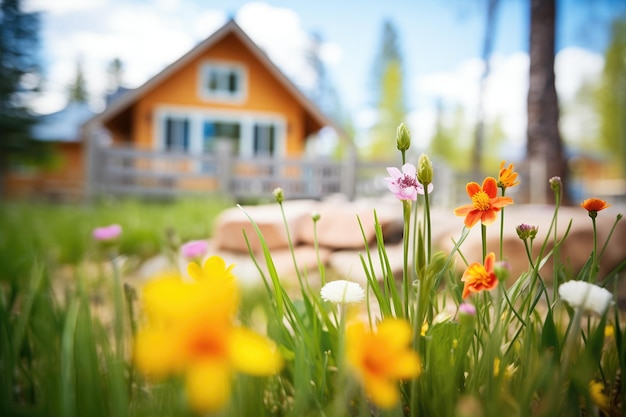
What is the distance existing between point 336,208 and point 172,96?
27.1 feet

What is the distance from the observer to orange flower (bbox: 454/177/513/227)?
43cm

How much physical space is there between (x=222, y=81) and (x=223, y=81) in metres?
0.02

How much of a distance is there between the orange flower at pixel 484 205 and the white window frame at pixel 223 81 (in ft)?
32.3

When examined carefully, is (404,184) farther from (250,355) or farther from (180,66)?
(180,66)

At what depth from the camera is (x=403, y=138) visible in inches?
16.8

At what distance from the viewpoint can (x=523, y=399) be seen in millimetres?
296

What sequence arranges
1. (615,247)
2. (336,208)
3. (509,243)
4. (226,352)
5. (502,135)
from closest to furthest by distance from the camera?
1. (226,352)
2. (509,243)
3. (615,247)
4. (336,208)
5. (502,135)

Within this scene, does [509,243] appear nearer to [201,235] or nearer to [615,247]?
[615,247]

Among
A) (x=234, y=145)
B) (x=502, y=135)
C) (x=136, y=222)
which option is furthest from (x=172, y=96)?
(x=502, y=135)

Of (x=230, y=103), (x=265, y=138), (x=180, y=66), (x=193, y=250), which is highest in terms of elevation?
(x=180, y=66)

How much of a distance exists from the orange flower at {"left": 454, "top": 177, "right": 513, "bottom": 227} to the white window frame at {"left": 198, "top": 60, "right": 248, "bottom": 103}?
9847mm

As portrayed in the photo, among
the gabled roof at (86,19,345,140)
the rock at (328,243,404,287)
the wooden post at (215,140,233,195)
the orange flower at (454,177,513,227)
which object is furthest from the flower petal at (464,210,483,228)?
the gabled roof at (86,19,345,140)

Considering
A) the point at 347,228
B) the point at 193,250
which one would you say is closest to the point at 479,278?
the point at 193,250

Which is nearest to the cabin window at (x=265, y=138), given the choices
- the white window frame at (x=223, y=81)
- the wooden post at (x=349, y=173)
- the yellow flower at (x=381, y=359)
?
the white window frame at (x=223, y=81)
